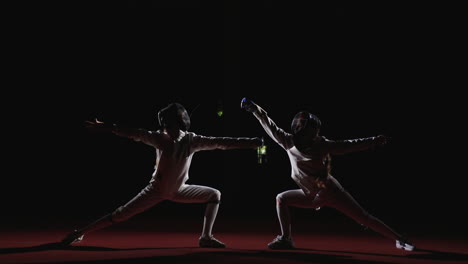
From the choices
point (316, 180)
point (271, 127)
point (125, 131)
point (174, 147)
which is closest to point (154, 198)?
point (174, 147)

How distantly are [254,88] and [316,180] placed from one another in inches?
225

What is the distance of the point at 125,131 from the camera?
5.57 metres

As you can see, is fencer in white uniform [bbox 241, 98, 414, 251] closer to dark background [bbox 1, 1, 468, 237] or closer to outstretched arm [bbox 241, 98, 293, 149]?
outstretched arm [bbox 241, 98, 293, 149]

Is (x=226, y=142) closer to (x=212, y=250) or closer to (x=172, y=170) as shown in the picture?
(x=172, y=170)

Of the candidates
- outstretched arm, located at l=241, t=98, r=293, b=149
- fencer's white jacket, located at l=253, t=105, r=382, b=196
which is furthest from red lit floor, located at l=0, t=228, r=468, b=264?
outstretched arm, located at l=241, t=98, r=293, b=149

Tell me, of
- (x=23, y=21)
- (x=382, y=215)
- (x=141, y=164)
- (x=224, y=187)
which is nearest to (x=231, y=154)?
(x=224, y=187)

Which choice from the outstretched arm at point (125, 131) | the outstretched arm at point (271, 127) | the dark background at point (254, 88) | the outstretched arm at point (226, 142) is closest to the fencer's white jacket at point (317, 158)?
the outstretched arm at point (271, 127)

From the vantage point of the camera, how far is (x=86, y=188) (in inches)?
459

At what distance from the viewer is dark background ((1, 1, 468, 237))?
1080cm

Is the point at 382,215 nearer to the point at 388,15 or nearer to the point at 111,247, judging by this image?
the point at 388,15

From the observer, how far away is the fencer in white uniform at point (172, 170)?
5605 mm

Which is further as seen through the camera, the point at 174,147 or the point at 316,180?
the point at 174,147

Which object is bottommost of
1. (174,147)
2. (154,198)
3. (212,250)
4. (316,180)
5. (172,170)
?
(212,250)

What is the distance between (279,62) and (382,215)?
12.3 feet
